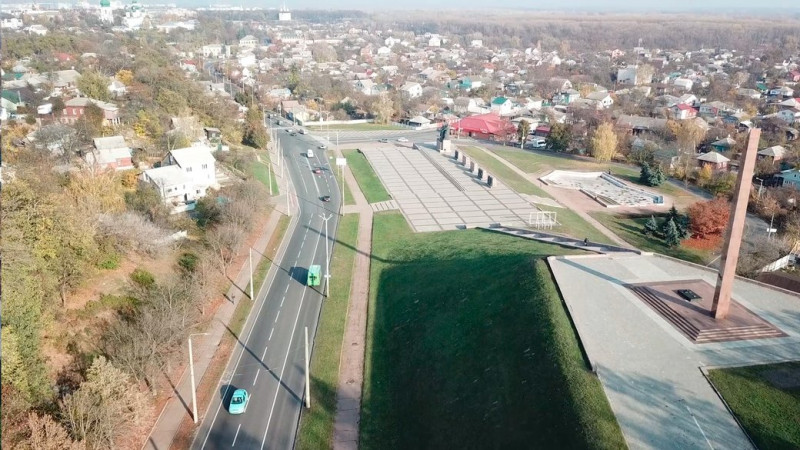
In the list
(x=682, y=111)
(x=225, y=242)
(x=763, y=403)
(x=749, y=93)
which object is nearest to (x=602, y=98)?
(x=682, y=111)

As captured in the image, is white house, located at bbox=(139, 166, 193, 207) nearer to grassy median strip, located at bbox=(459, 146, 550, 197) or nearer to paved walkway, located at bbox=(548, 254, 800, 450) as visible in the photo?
grassy median strip, located at bbox=(459, 146, 550, 197)

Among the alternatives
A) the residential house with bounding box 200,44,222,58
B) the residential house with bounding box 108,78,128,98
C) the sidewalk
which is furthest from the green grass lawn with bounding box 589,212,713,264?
the residential house with bounding box 200,44,222,58

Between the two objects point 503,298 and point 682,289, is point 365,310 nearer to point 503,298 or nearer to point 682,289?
point 503,298

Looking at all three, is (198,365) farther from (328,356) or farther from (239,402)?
(328,356)

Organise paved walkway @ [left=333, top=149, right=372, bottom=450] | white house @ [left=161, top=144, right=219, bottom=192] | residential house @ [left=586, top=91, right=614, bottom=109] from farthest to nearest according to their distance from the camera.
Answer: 1. residential house @ [left=586, top=91, right=614, bottom=109]
2. white house @ [left=161, top=144, right=219, bottom=192]
3. paved walkway @ [left=333, top=149, right=372, bottom=450]

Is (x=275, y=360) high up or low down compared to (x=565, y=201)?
down
